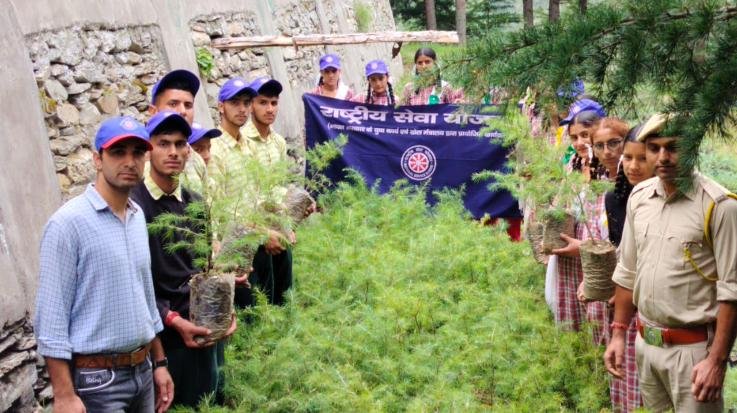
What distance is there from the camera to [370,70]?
10117 millimetres

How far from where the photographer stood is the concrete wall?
17.0ft

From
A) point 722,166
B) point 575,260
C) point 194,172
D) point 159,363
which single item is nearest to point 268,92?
point 194,172

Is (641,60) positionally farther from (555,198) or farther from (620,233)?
(555,198)

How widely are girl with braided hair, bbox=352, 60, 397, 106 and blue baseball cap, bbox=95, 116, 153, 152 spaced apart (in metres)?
5.93

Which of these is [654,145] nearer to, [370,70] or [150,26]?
[150,26]

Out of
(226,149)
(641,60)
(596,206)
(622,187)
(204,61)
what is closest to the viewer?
(641,60)

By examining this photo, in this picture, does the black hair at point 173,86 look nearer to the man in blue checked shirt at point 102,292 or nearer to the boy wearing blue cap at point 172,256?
the boy wearing blue cap at point 172,256

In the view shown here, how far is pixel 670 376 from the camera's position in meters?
4.35

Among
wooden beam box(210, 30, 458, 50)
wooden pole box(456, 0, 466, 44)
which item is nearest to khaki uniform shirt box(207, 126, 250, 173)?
wooden beam box(210, 30, 458, 50)

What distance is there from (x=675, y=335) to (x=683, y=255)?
0.38m

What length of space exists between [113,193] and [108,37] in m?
3.63

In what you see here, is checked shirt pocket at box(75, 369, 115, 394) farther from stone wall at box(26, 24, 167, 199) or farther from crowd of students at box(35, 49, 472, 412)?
stone wall at box(26, 24, 167, 199)

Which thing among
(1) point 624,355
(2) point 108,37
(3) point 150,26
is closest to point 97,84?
(2) point 108,37

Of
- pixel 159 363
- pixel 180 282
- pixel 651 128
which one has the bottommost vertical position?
pixel 159 363
